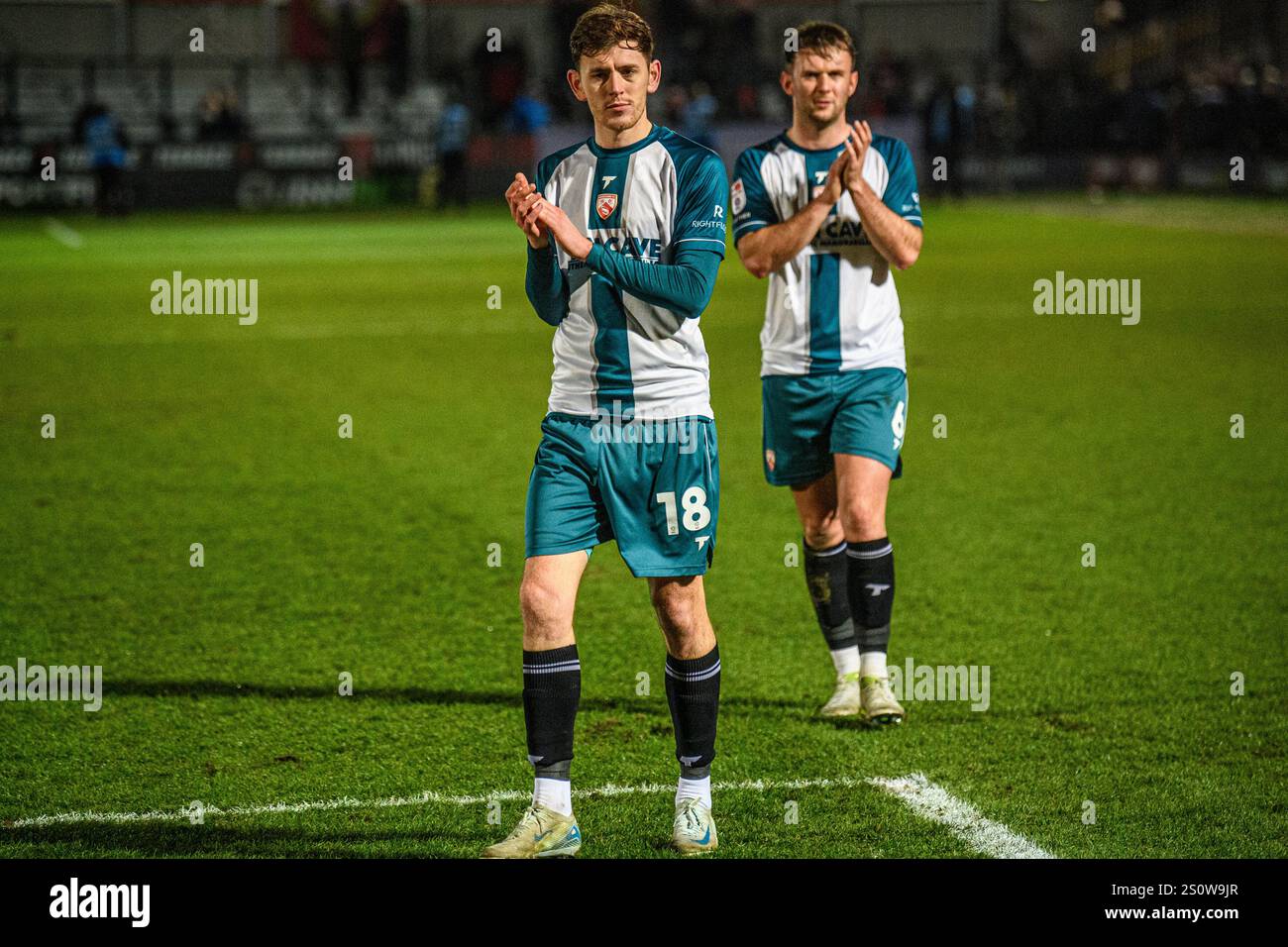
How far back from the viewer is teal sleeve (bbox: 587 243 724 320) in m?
3.96

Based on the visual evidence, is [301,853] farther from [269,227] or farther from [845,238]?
[269,227]

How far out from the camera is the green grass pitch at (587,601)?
14.7 feet

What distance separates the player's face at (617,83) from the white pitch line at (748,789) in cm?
186

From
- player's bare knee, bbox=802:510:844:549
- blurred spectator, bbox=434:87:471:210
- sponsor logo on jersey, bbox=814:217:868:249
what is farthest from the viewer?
blurred spectator, bbox=434:87:471:210

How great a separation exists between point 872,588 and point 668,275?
1735 millimetres

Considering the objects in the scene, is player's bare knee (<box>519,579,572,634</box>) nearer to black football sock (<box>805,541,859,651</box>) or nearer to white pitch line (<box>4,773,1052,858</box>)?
white pitch line (<box>4,773,1052,858</box>)

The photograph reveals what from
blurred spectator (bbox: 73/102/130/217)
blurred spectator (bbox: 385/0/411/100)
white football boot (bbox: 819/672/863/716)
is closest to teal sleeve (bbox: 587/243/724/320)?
white football boot (bbox: 819/672/863/716)

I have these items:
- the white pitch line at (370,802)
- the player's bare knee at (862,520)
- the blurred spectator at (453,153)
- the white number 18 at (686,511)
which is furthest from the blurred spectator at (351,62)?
the white number 18 at (686,511)

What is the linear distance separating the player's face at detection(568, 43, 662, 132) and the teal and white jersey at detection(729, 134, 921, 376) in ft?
4.14

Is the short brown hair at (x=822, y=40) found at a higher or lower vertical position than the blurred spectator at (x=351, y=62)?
lower

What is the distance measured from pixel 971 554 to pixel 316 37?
103 ft

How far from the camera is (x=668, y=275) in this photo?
4004mm

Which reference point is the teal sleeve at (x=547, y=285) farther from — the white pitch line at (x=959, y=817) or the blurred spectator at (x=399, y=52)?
the blurred spectator at (x=399, y=52)

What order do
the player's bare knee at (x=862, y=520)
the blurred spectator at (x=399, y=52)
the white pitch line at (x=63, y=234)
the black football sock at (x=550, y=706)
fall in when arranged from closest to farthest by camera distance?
the black football sock at (x=550, y=706) → the player's bare knee at (x=862, y=520) → the white pitch line at (x=63, y=234) → the blurred spectator at (x=399, y=52)
